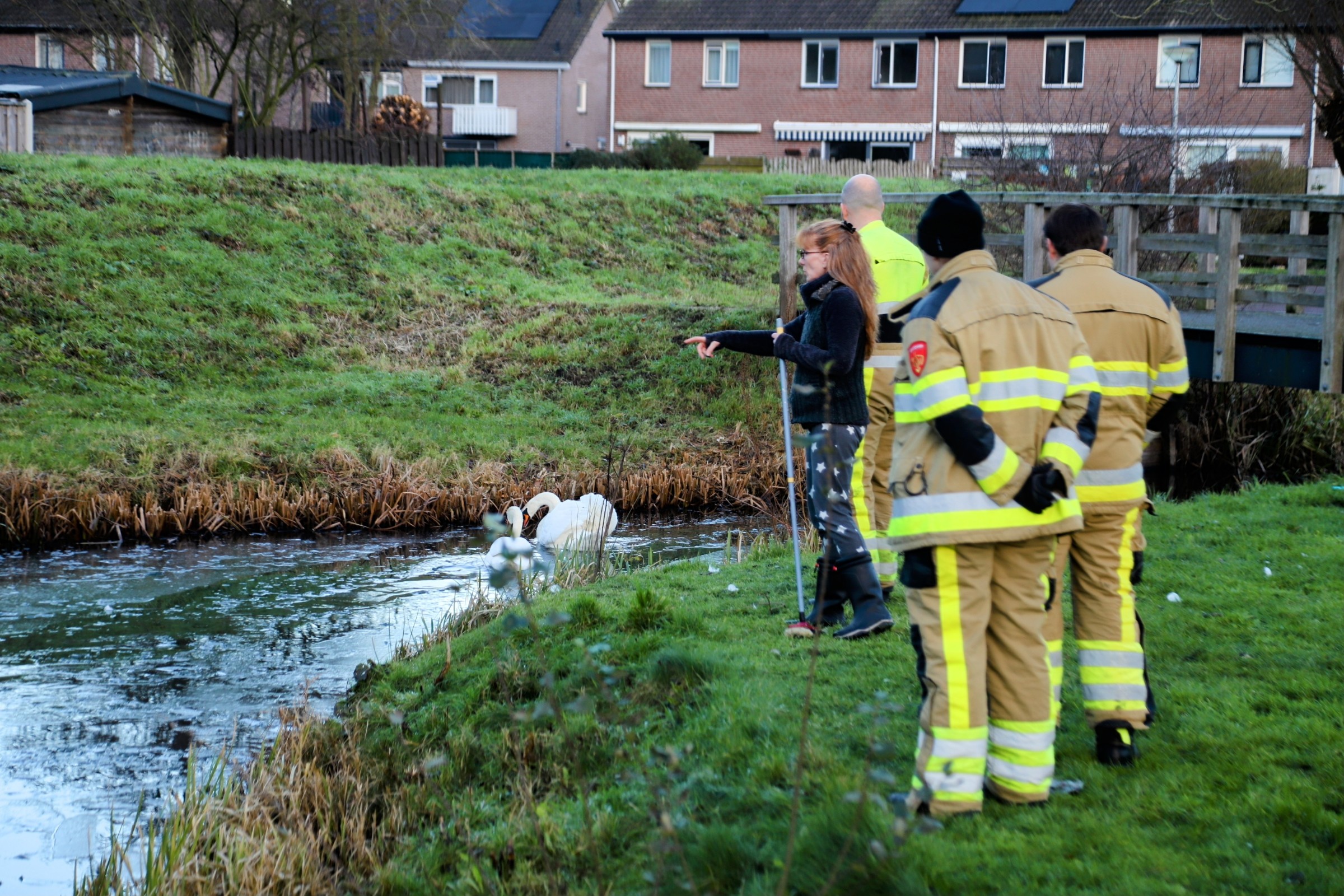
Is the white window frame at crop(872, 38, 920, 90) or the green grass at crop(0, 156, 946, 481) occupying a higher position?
the white window frame at crop(872, 38, 920, 90)

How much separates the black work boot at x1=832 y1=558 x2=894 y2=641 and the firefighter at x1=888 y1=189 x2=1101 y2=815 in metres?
2.03

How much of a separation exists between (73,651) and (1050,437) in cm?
695

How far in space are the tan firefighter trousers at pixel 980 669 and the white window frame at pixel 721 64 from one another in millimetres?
40718

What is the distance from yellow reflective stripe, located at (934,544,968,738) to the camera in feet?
13.0

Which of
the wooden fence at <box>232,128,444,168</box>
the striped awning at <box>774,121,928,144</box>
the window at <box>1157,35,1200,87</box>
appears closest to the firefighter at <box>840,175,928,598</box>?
the wooden fence at <box>232,128,444,168</box>

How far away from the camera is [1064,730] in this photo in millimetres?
5008

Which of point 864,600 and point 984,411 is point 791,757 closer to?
point 984,411

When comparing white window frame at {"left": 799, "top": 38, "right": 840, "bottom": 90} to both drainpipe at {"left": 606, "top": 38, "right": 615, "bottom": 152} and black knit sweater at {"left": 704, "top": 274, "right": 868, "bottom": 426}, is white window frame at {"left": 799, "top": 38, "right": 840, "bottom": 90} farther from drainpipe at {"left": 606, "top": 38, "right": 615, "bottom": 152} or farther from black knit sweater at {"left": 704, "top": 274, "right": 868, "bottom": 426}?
black knit sweater at {"left": 704, "top": 274, "right": 868, "bottom": 426}

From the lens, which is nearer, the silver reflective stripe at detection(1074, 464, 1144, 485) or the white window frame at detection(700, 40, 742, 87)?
the silver reflective stripe at detection(1074, 464, 1144, 485)

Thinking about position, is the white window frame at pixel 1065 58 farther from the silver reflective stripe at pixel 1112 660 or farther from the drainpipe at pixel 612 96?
the silver reflective stripe at pixel 1112 660

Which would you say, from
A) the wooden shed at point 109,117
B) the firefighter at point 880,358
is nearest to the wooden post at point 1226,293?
the firefighter at point 880,358

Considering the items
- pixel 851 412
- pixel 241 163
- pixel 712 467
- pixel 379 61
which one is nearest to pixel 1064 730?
pixel 851 412

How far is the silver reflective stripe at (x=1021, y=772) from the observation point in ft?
13.6

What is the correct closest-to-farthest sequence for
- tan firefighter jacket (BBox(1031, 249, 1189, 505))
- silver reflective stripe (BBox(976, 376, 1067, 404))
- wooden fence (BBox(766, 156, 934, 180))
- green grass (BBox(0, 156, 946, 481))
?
silver reflective stripe (BBox(976, 376, 1067, 404)), tan firefighter jacket (BBox(1031, 249, 1189, 505)), green grass (BBox(0, 156, 946, 481)), wooden fence (BBox(766, 156, 934, 180))
